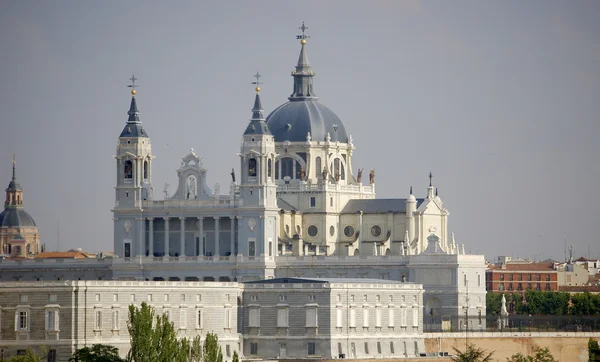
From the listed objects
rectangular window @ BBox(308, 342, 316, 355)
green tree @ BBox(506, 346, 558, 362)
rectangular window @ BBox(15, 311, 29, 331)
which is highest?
rectangular window @ BBox(15, 311, 29, 331)

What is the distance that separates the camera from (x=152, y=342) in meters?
122

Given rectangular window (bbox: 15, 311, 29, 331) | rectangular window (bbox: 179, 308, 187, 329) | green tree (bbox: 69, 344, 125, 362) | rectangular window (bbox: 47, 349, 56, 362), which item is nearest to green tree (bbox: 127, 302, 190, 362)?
green tree (bbox: 69, 344, 125, 362)

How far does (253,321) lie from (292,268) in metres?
33.3

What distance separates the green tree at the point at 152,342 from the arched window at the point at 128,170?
61273 mm

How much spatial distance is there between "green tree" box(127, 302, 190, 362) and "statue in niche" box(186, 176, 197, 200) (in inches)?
2314

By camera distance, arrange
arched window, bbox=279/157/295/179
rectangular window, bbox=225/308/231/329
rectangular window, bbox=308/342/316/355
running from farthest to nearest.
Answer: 1. arched window, bbox=279/157/295/179
2. rectangular window, bbox=308/342/316/355
3. rectangular window, bbox=225/308/231/329

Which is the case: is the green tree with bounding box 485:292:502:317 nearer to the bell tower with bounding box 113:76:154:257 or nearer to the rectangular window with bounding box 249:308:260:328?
the bell tower with bounding box 113:76:154:257

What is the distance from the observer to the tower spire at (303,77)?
19512cm

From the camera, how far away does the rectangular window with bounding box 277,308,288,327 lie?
144875 mm

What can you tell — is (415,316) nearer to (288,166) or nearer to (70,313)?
(70,313)

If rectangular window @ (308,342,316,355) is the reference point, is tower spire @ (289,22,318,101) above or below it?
above

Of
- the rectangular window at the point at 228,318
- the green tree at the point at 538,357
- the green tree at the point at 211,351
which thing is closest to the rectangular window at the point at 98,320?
the rectangular window at the point at 228,318

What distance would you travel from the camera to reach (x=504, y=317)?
563 ft

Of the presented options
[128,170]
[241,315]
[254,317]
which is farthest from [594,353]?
[128,170]
